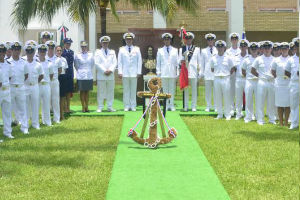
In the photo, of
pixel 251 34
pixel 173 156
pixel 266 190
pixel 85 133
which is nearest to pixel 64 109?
pixel 85 133

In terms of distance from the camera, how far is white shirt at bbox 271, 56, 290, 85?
39.6 ft

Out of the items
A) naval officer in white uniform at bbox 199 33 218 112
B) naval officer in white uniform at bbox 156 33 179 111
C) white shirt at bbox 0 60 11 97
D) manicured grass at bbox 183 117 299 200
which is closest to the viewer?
manicured grass at bbox 183 117 299 200

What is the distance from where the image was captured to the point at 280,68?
476 inches

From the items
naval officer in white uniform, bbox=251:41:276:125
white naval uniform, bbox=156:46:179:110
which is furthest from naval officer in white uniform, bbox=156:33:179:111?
naval officer in white uniform, bbox=251:41:276:125

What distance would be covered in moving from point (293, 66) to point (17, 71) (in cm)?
592

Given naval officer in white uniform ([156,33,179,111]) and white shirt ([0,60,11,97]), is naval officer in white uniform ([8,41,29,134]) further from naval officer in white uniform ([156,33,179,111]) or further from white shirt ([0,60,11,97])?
naval officer in white uniform ([156,33,179,111])

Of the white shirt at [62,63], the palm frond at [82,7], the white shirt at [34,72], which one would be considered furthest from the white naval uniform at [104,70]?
the white shirt at [34,72]

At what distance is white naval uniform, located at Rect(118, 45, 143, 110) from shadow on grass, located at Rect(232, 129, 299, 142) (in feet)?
16.0

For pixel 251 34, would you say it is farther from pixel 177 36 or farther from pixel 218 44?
pixel 218 44

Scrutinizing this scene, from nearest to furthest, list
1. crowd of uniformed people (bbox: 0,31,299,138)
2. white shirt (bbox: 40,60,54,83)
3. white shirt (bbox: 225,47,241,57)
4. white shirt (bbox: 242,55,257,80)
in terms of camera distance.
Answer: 1. crowd of uniformed people (bbox: 0,31,299,138)
2. white shirt (bbox: 40,60,54,83)
3. white shirt (bbox: 242,55,257,80)
4. white shirt (bbox: 225,47,241,57)

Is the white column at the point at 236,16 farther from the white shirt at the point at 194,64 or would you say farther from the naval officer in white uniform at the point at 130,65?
the naval officer in white uniform at the point at 130,65

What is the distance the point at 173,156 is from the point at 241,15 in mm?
21587

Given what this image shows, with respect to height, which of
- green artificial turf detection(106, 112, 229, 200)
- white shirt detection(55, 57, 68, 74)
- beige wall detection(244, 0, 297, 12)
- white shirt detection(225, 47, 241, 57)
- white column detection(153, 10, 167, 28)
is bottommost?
green artificial turf detection(106, 112, 229, 200)

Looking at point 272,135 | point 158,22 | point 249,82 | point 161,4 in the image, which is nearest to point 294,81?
point 272,135
